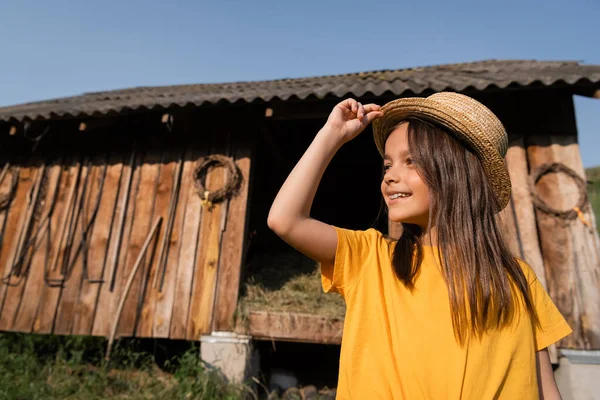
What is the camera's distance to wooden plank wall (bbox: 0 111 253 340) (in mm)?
4715

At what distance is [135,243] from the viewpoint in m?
5.06

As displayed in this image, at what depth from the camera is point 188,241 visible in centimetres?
489

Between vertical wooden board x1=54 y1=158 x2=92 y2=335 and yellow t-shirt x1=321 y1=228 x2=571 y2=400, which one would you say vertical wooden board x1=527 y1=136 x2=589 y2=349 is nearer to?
yellow t-shirt x1=321 y1=228 x2=571 y2=400

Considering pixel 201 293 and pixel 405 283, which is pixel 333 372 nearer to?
pixel 201 293

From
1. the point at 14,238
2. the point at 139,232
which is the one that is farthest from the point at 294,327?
the point at 14,238

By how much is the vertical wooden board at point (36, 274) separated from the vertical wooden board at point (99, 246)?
0.61 m

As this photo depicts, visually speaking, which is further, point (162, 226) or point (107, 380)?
point (162, 226)

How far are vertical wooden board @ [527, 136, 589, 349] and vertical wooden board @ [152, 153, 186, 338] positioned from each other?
3.91 m

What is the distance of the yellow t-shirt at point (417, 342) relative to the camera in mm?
1229

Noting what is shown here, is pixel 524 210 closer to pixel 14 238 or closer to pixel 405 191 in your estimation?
pixel 405 191

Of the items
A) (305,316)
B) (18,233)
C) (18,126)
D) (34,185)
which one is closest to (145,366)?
(305,316)

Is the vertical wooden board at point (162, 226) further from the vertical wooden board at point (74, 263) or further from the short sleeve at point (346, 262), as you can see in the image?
the short sleeve at point (346, 262)

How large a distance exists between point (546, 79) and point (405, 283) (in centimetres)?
364

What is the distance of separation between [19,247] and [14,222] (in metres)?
0.42
